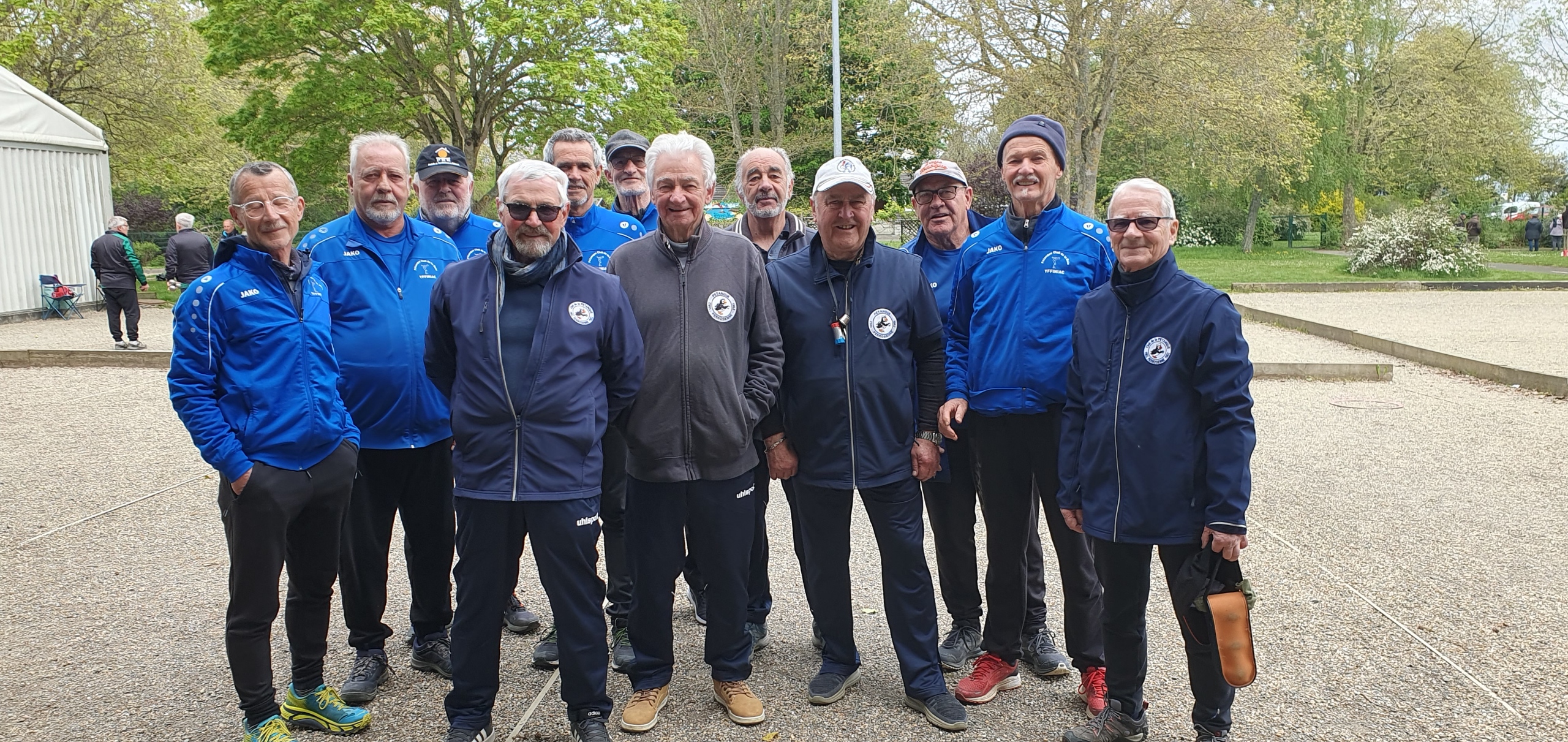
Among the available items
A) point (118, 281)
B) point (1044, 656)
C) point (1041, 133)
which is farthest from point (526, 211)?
point (118, 281)

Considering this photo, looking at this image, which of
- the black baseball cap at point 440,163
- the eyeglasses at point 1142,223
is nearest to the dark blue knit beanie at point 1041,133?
the eyeglasses at point 1142,223

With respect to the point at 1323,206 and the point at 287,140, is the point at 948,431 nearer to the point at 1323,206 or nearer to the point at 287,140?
the point at 287,140

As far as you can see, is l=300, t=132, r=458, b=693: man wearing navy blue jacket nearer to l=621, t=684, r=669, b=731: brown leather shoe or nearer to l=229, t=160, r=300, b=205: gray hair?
l=229, t=160, r=300, b=205: gray hair

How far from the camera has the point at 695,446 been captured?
145 inches

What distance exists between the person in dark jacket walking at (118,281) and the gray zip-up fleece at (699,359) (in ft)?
44.9

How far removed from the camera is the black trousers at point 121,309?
14266 millimetres

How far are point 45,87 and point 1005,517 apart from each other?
31.0m

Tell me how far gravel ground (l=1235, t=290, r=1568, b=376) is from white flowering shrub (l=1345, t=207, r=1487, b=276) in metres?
3.58

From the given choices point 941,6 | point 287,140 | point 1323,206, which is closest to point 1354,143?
point 1323,206

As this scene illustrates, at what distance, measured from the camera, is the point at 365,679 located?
4.00 meters

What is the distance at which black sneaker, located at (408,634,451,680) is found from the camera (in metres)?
4.23

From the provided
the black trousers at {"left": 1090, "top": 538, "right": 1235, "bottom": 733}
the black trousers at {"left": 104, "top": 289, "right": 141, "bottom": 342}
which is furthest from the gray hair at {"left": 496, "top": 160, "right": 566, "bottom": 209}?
the black trousers at {"left": 104, "top": 289, "right": 141, "bottom": 342}

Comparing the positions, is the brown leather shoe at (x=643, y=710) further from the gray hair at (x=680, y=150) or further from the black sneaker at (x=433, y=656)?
the gray hair at (x=680, y=150)

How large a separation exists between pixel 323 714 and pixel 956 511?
2589 mm
